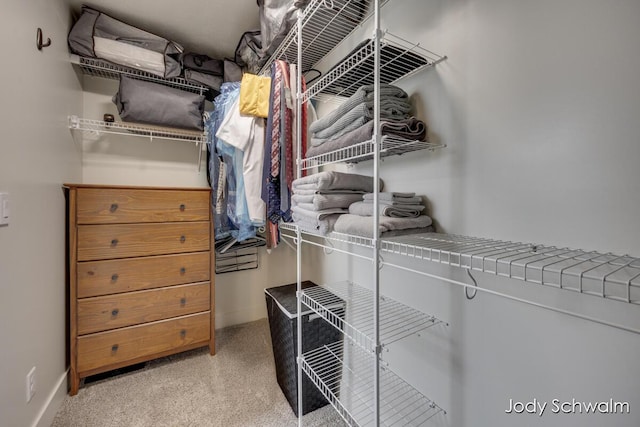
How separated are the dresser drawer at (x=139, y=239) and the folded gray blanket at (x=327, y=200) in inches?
41.5

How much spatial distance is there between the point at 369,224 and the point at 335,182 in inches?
10.4

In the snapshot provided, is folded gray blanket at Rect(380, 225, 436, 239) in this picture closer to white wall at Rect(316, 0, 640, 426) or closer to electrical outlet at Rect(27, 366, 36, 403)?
white wall at Rect(316, 0, 640, 426)

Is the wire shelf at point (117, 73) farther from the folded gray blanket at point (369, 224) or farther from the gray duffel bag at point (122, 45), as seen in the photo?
the folded gray blanket at point (369, 224)

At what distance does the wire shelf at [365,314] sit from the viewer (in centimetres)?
95

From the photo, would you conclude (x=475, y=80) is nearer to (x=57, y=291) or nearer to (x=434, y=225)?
(x=434, y=225)

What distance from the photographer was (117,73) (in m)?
1.79

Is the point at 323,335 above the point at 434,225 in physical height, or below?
below

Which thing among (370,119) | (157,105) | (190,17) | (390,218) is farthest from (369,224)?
(190,17)

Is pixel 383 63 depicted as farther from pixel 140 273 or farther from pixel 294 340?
pixel 140 273

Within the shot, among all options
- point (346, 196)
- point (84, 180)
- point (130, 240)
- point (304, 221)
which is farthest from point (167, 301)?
point (346, 196)

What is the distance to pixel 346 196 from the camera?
1070 mm

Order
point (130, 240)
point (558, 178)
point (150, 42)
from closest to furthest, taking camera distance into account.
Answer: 1. point (558, 178)
2. point (130, 240)
3. point (150, 42)

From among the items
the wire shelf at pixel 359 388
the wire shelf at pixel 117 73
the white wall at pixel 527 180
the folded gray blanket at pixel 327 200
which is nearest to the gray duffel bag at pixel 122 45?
the wire shelf at pixel 117 73

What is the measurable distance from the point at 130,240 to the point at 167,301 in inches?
18.3
